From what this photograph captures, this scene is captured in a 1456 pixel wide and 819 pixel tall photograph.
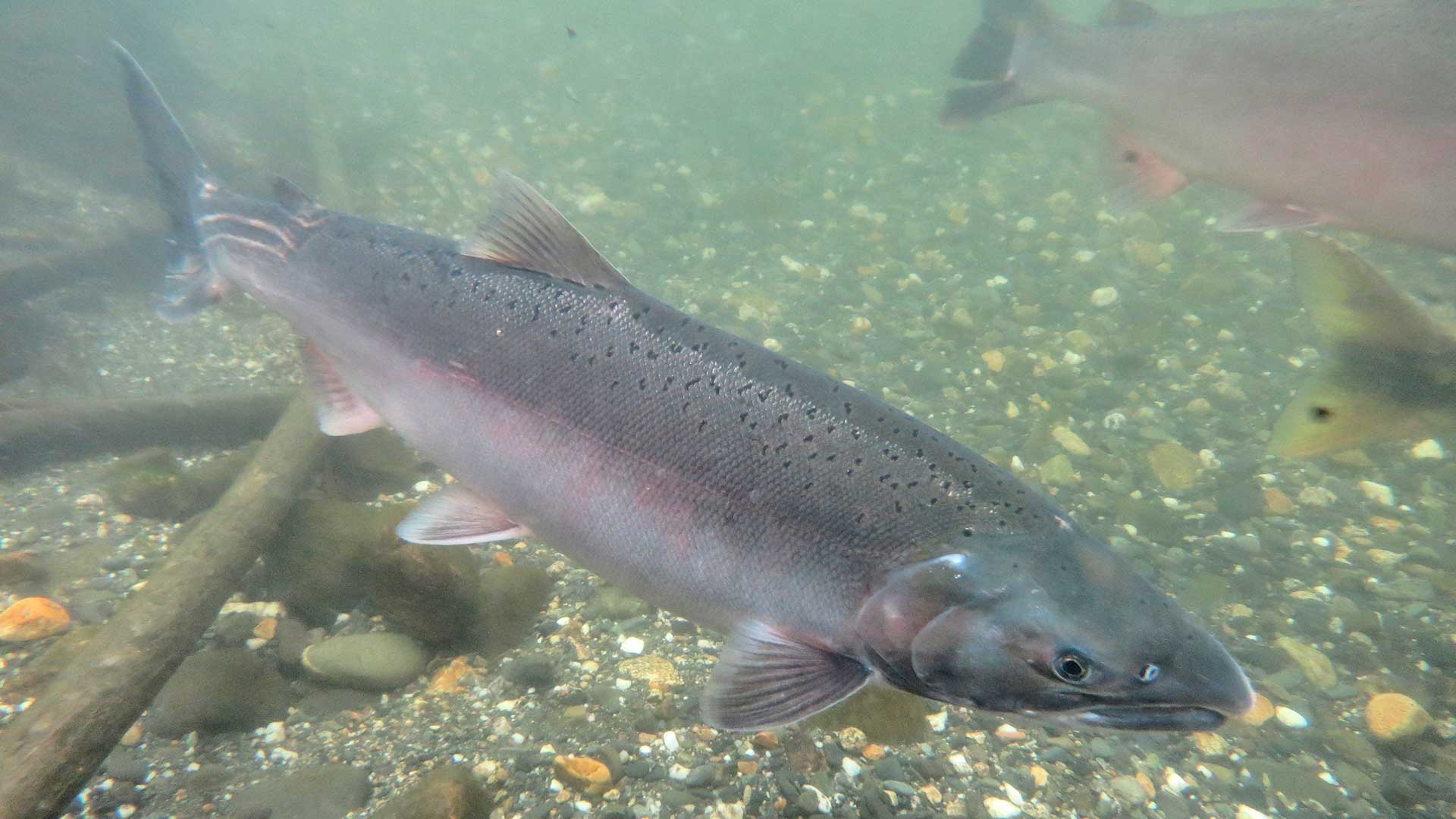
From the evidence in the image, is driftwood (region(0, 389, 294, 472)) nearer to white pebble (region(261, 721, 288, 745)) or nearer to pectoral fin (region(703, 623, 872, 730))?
white pebble (region(261, 721, 288, 745))

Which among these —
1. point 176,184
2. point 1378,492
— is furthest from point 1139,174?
point 176,184

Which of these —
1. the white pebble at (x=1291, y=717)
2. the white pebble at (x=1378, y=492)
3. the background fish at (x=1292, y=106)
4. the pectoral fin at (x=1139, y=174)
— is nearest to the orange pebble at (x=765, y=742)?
the white pebble at (x=1291, y=717)

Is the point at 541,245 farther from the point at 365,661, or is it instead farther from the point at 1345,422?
the point at 1345,422

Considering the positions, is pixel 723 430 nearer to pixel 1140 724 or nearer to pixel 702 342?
pixel 702 342

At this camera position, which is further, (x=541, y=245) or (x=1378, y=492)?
(x=1378, y=492)

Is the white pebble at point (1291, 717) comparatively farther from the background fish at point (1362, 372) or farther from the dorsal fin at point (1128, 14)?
the dorsal fin at point (1128, 14)
